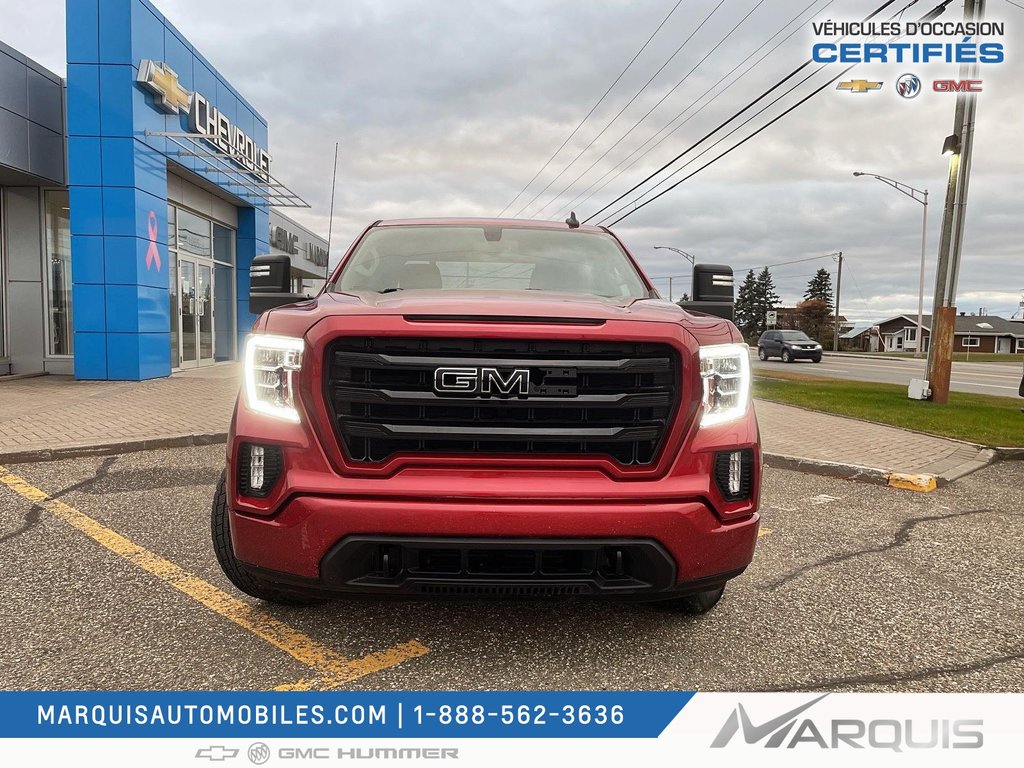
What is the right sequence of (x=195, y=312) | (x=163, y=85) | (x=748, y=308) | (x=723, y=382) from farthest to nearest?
(x=748, y=308)
(x=195, y=312)
(x=163, y=85)
(x=723, y=382)

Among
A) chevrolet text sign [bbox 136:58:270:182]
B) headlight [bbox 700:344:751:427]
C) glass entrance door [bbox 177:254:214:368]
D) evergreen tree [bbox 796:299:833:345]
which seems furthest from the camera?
evergreen tree [bbox 796:299:833:345]

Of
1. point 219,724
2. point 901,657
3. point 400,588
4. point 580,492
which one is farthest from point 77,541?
point 901,657

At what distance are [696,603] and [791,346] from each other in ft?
102

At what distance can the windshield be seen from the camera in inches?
139

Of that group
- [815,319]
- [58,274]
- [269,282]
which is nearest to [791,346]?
[58,274]

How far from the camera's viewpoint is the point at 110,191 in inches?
A: 476

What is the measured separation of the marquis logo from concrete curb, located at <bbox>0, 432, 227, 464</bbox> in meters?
6.07

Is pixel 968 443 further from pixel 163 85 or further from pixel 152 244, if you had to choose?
pixel 163 85

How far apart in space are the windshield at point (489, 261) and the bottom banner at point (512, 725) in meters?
1.87

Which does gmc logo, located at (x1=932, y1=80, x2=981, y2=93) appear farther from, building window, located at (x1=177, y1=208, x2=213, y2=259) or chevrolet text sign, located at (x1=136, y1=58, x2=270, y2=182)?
building window, located at (x1=177, y1=208, x2=213, y2=259)

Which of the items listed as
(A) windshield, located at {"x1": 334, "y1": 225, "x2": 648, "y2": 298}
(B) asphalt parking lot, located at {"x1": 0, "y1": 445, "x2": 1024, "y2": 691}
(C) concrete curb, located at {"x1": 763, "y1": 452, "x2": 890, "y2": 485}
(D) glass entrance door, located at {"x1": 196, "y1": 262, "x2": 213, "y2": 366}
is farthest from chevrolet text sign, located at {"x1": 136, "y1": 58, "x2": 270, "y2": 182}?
(C) concrete curb, located at {"x1": 763, "y1": 452, "x2": 890, "y2": 485}

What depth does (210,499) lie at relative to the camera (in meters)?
4.83

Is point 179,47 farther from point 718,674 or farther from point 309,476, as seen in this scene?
point 718,674

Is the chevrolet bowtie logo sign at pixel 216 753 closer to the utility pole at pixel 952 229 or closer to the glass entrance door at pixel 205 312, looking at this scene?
the utility pole at pixel 952 229
